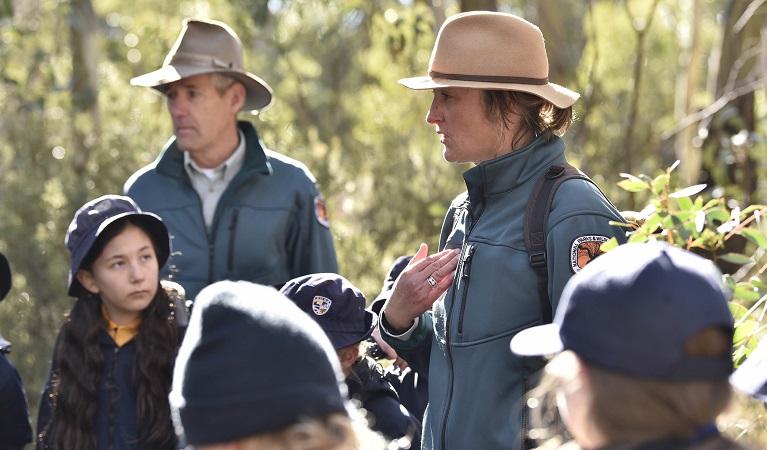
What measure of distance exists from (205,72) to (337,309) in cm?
176

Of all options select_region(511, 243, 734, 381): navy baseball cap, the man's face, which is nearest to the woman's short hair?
select_region(511, 243, 734, 381): navy baseball cap

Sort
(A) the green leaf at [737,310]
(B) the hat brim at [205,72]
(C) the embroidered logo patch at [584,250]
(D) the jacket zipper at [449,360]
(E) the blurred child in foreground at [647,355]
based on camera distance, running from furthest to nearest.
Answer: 1. (B) the hat brim at [205,72]
2. (A) the green leaf at [737,310]
3. (D) the jacket zipper at [449,360]
4. (C) the embroidered logo patch at [584,250]
5. (E) the blurred child in foreground at [647,355]

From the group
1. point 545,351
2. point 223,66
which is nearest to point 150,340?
point 223,66

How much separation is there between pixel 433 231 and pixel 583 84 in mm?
1816

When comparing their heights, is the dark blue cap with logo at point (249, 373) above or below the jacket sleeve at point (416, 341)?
above

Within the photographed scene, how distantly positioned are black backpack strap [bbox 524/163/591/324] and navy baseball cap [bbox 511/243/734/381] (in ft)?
3.64

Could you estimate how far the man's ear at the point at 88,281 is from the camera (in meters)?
4.38

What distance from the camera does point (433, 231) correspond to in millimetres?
8898

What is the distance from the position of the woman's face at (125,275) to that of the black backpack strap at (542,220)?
5.98 ft

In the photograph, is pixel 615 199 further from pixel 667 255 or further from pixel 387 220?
pixel 667 255

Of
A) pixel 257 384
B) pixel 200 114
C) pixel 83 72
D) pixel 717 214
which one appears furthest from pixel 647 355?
pixel 83 72

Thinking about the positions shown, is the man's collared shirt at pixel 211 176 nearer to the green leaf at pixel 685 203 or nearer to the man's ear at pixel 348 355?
the man's ear at pixel 348 355

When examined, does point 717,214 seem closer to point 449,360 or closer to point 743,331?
point 743,331

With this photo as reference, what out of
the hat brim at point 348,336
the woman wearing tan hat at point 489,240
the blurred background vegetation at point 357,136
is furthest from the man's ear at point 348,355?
the blurred background vegetation at point 357,136
